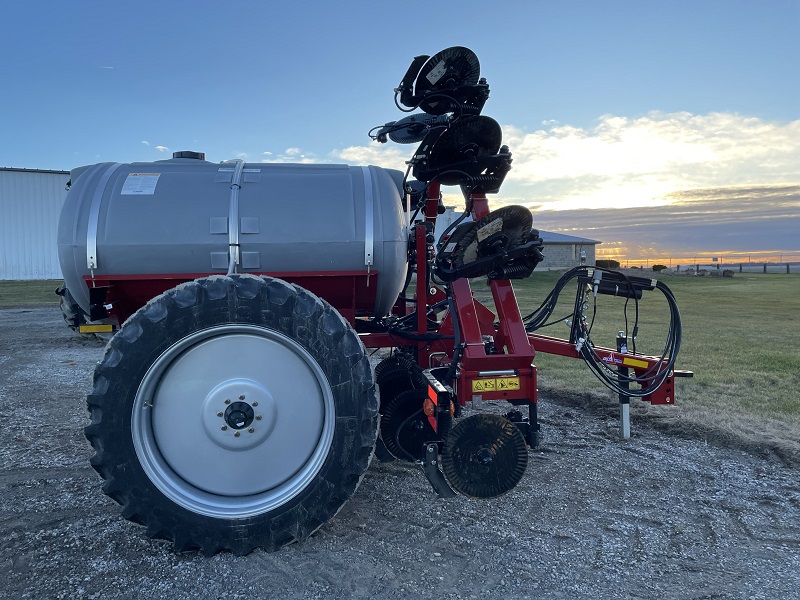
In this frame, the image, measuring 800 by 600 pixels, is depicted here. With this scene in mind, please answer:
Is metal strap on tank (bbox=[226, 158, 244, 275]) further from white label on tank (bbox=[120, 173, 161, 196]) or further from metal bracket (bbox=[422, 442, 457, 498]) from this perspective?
metal bracket (bbox=[422, 442, 457, 498])

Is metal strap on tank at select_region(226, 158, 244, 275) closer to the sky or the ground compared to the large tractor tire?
closer to the sky

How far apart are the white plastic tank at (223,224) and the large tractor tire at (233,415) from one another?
389 millimetres

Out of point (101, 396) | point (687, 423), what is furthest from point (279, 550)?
point (687, 423)

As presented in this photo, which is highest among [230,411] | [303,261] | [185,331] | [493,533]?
[303,261]

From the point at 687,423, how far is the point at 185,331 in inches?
178

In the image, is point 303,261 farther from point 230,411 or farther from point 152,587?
point 152,587

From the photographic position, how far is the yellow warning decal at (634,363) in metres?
4.52

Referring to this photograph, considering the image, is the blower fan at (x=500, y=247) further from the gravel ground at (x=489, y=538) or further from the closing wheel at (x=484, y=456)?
the gravel ground at (x=489, y=538)

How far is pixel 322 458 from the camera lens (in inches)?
120

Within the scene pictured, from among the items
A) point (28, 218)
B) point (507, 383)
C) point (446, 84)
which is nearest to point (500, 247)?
point (507, 383)

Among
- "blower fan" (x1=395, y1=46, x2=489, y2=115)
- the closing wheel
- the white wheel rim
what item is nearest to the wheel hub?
the white wheel rim

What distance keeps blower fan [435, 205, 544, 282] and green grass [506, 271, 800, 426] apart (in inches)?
131

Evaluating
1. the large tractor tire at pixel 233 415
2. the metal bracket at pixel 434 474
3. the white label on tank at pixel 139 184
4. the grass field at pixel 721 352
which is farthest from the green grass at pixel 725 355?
the white label on tank at pixel 139 184

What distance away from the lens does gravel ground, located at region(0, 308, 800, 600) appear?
281 cm
